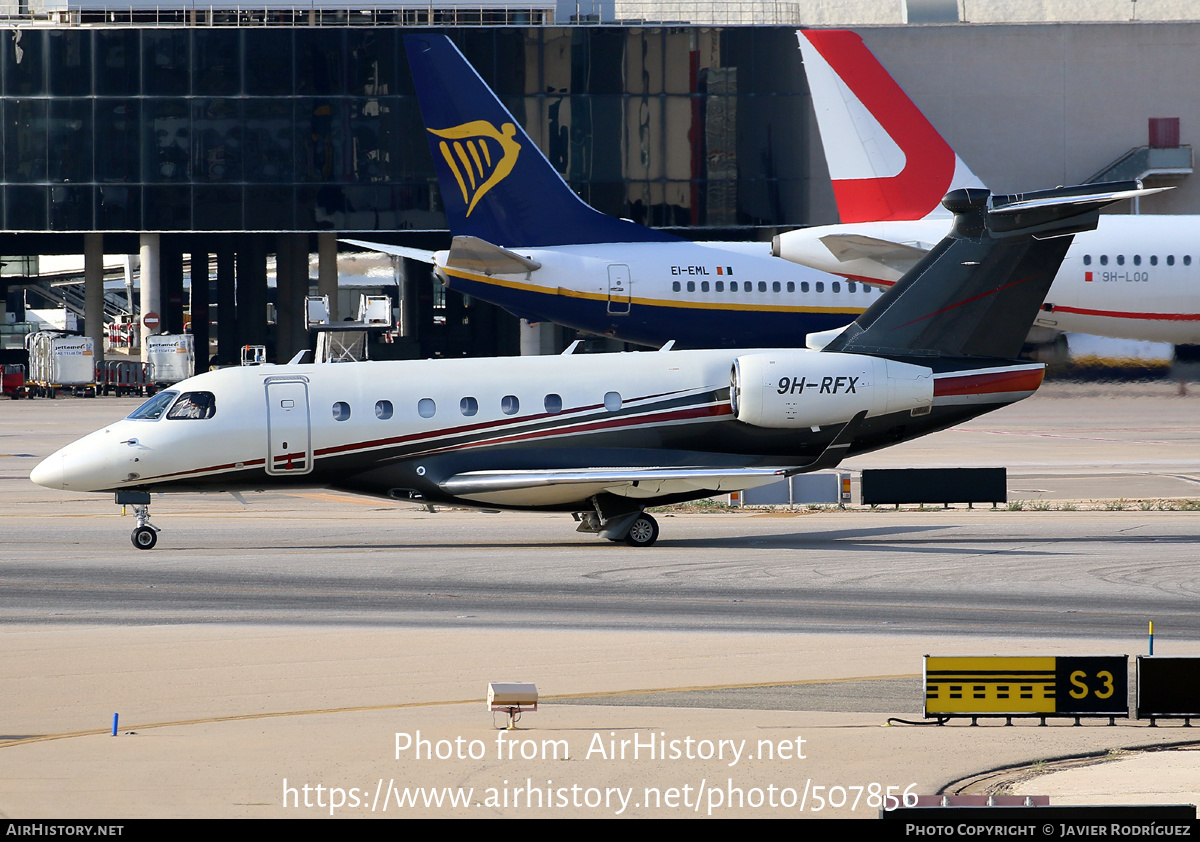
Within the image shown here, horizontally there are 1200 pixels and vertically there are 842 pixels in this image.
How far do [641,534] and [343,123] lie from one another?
47010 millimetres

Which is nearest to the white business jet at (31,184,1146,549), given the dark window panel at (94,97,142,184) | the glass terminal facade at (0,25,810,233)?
the glass terminal facade at (0,25,810,233)

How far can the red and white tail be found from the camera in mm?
47125

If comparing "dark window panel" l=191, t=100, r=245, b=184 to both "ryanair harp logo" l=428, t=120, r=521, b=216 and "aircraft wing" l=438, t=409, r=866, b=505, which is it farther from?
"aircraft wing" l=438, t=409, r=866, b=505

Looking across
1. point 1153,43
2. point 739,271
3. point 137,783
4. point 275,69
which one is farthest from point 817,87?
point 137,783

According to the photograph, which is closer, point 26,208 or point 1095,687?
point 1095,687

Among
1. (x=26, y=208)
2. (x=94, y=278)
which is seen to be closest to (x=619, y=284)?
(x=26, y=208)

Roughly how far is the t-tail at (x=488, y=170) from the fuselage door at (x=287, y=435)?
2002cm

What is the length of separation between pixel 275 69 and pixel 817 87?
3122 centimetres

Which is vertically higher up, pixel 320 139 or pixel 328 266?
pixel 320 139

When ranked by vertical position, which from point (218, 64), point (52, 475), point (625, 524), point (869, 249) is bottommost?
point (625, 524)

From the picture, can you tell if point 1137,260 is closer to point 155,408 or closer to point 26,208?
point 155,408

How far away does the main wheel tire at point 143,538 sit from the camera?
25.9m

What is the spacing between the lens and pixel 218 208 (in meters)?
69.0

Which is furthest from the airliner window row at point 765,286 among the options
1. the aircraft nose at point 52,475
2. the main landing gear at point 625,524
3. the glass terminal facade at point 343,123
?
the aircraft nose at point 52,475
